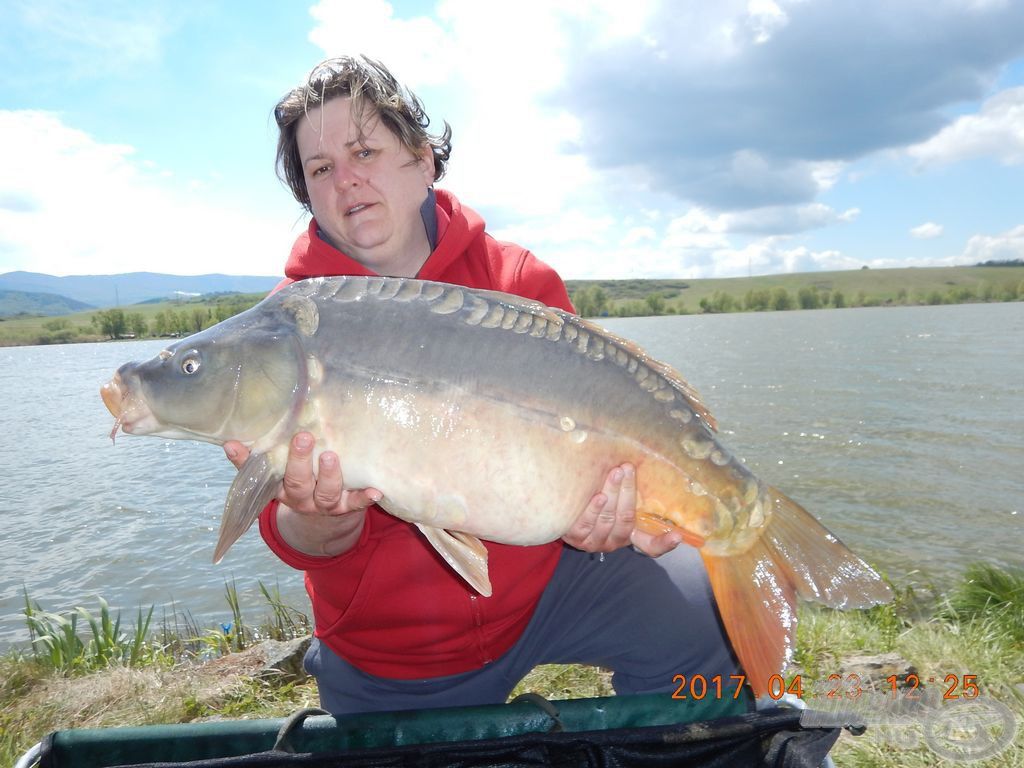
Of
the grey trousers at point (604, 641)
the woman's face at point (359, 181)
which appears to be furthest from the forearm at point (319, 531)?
the woman's face at point (359, 181)

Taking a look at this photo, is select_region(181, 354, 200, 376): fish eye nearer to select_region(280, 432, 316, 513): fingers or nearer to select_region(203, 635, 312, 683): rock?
select_region(280, 432, 316, 513): fingers

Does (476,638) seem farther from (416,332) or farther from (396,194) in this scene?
(396,194)

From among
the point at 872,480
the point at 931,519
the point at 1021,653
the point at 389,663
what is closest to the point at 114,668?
the point at 389,663

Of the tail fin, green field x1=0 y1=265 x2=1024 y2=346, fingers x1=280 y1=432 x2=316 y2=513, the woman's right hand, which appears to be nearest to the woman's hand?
the tail fin

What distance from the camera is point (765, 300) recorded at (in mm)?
65625

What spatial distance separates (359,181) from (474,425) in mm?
860

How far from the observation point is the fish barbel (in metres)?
1.48

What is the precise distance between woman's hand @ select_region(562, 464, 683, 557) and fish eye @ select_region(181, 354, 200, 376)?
876 millimetres

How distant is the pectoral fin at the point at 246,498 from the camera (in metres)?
1.40

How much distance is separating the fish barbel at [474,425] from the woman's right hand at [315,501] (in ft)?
0.09

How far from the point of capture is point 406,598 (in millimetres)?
1853

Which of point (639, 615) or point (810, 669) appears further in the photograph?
point (810, 669)

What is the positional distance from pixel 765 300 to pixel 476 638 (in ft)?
224

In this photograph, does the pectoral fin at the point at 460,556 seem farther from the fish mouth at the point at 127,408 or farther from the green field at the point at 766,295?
the green field at the point at 766,295
